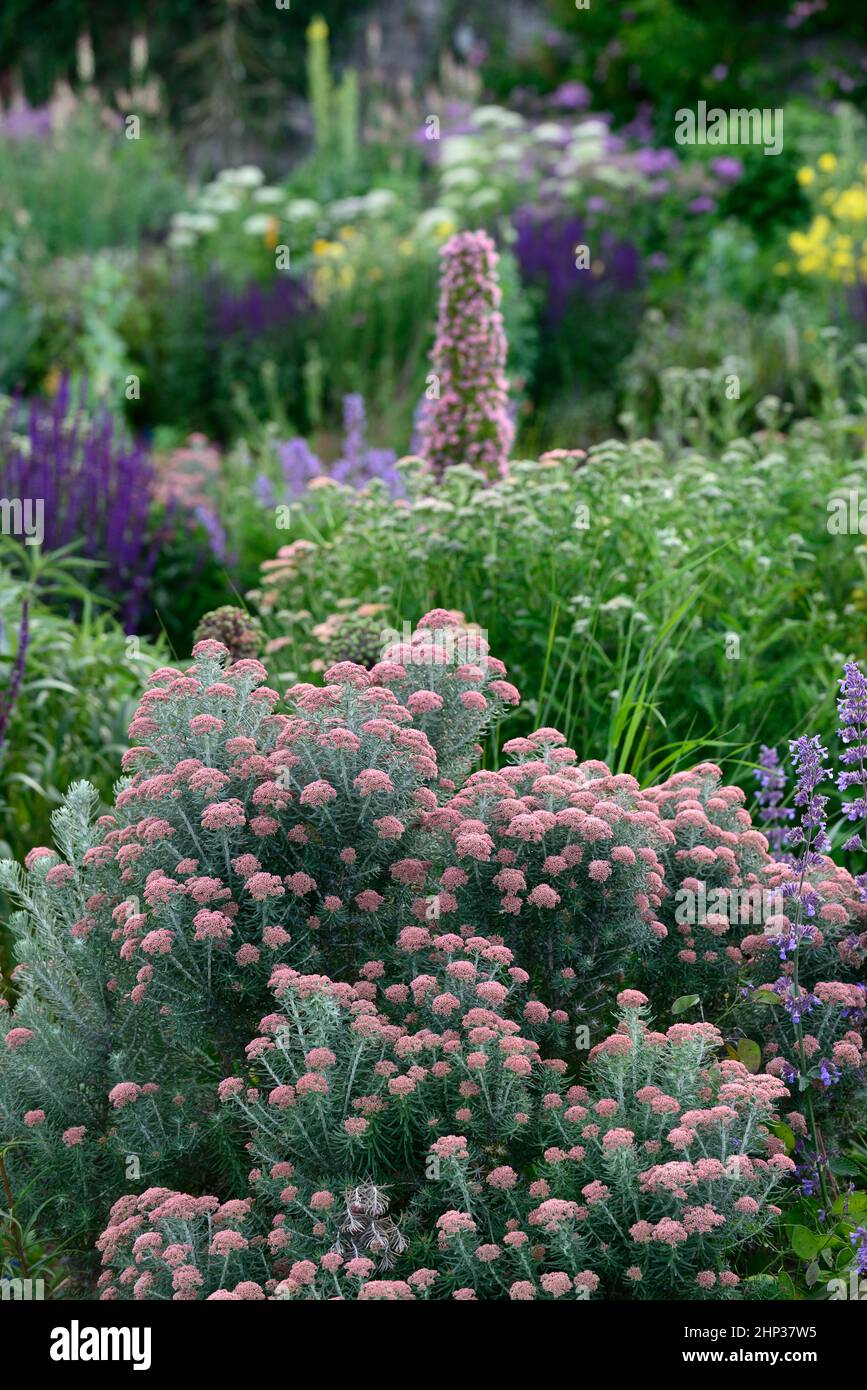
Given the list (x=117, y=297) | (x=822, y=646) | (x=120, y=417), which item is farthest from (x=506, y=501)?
(x=117, y=297)

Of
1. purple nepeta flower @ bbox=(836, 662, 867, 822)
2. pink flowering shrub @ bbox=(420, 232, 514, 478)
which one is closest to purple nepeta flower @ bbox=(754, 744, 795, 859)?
purple nepeta flower @ bbox=(836, 662, 867, 822)

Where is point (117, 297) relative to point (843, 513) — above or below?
above

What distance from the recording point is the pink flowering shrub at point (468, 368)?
5.37 metres

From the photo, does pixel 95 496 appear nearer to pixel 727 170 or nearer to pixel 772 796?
pixel 772 796

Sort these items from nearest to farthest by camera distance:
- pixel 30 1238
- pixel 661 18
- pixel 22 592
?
pixel 30 1238 → pixel 22 592 → pixel 661 18

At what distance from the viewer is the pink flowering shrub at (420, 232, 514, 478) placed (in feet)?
17.6

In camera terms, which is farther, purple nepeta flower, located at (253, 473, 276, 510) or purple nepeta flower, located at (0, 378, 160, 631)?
purple nepeta flower, located at (253, 473, 276, 510)

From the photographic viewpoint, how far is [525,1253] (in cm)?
251

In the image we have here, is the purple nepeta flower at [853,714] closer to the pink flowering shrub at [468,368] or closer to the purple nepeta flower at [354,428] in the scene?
the pink flowering shrub at [468,368]

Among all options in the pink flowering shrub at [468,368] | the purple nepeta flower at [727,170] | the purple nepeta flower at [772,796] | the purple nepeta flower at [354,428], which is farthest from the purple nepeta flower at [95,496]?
the purple nepeta flower at [727,170]

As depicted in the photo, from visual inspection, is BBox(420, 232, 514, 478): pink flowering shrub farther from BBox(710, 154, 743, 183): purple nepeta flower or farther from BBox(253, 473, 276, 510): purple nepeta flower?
BBox(710, 154, 743, 183): purple nepeta flower

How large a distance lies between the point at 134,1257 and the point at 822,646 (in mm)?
3039

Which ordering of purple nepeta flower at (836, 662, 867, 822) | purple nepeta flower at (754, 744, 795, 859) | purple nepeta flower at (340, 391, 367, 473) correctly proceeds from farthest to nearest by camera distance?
purple nepeta flower at (340, 391, 367, 473) → purple nepeta flower at (754, 744, 795, 859) → purple nepeta flower at (836, 662, 867, 822)

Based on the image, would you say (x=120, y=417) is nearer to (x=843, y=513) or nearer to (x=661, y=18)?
(x=843, y=513)
